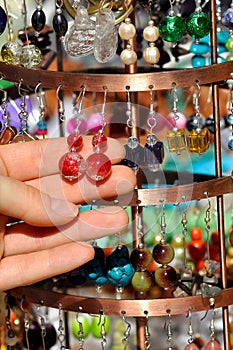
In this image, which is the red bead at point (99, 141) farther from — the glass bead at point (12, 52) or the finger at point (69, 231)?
the glass bead at point (12, 52)

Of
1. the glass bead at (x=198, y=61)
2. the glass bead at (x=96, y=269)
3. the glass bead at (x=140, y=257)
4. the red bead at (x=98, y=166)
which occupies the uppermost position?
the glass bead at (x=198, y=61)

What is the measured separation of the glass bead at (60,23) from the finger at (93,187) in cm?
19

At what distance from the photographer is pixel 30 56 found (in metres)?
1.09

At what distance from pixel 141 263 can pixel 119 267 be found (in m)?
0.03

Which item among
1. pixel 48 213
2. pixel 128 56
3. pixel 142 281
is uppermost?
pixel 128 56

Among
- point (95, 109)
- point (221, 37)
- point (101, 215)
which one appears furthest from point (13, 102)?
point (101, 215)

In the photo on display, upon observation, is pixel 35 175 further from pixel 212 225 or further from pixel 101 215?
pixel 212 225

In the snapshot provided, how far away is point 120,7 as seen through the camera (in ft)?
3.82

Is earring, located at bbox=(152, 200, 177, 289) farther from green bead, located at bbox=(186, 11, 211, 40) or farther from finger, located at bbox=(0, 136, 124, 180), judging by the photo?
green bead, located at bbox=(186, 11, 211, 40)

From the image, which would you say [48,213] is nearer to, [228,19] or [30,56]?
[30,56]

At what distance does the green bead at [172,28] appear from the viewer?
1.04 m

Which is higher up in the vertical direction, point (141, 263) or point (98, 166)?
point (98, 166)

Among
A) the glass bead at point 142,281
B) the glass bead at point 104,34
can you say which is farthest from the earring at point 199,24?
the glass bead at point 142,281

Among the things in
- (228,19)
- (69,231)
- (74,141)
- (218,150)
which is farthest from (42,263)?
(228,19)
